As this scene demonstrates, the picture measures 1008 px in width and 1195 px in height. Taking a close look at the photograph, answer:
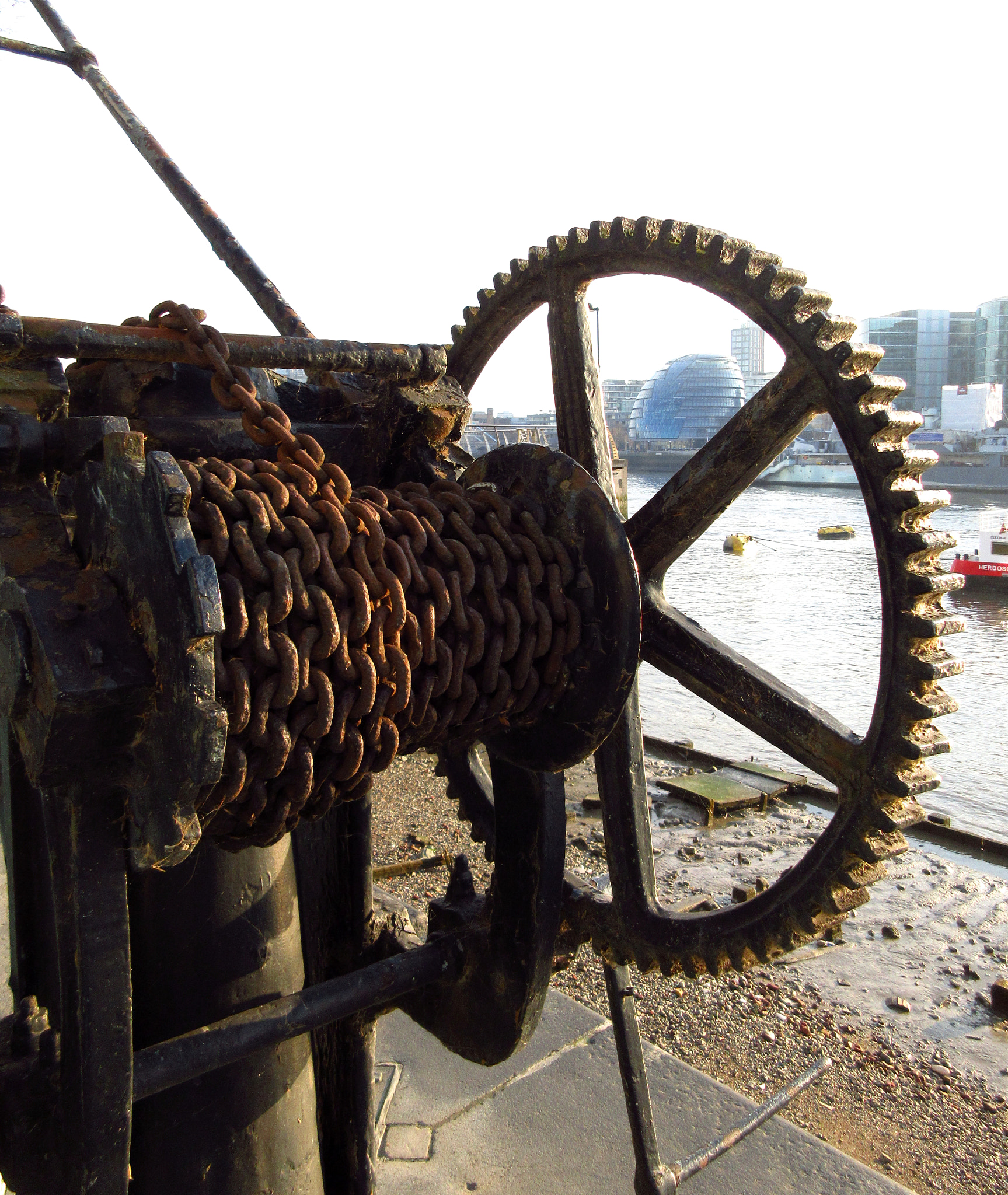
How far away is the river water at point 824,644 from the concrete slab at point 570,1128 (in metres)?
3.87

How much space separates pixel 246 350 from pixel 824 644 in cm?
1497

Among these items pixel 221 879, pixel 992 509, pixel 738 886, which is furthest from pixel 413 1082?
pixel 992 509

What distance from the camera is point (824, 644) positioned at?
15.7 m

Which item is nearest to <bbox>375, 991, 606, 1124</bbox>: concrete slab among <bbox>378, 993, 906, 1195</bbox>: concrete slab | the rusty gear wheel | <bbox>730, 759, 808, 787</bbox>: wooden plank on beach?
<bbox>378, 993, 906, 1195</bbox>: concrete slab

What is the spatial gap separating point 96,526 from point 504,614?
0.62m

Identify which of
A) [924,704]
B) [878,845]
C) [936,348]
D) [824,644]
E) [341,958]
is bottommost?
[824,644]

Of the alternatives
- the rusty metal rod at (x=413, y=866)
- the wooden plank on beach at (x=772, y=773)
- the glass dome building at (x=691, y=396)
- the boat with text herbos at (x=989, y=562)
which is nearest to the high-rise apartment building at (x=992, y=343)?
the glass dome building at (x=691, y=396)

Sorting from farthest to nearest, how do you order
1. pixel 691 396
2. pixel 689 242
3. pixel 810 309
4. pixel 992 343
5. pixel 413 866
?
pixel 691 396 → pixel 992 343 → pixel 413 866 → pixel 689 242 → pixel 810 309

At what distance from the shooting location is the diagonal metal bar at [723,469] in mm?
2121

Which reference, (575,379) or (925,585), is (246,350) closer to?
(575,379)

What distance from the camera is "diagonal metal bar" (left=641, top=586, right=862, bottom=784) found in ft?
6.82

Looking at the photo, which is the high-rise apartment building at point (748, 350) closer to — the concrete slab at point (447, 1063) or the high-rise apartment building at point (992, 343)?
the high-rise apartment building at point (992, 343)

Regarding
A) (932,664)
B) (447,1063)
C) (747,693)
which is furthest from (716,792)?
(932,664)

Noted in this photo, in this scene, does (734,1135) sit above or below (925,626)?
below
